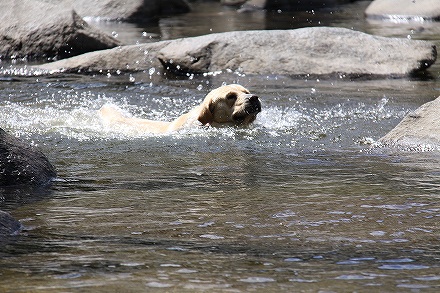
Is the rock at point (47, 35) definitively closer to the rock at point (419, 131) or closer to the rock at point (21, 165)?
the rock at point (419, 131)

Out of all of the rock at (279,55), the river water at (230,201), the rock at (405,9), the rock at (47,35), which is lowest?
the river water at (230,201)

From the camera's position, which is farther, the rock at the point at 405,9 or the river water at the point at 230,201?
the rock at the point at 405,9

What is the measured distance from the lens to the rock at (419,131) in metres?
7.45

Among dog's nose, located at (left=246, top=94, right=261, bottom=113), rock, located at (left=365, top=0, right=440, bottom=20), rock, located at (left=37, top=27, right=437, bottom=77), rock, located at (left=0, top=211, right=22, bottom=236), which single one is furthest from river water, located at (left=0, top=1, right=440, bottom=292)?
rock, located at (left=365, top=0, right=440, bottom=20)

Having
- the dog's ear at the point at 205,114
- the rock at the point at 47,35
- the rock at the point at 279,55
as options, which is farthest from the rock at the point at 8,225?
the rock at the point at 47,35

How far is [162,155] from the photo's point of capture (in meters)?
7.34

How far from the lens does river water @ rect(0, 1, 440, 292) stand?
4.02 meters

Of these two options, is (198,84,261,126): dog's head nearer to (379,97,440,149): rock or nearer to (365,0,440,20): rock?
(379,97,440,149): rock

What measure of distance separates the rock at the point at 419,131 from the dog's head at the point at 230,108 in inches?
56.0

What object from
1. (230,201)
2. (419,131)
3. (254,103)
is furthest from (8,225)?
(254,103)

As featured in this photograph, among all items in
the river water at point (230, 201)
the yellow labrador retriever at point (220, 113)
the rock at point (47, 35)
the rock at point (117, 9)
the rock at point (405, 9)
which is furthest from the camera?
the rock at point (117, 9)

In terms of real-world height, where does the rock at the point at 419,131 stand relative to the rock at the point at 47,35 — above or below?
below

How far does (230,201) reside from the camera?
554 cm

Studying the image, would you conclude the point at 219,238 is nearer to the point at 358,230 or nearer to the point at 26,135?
the point at 358,230
